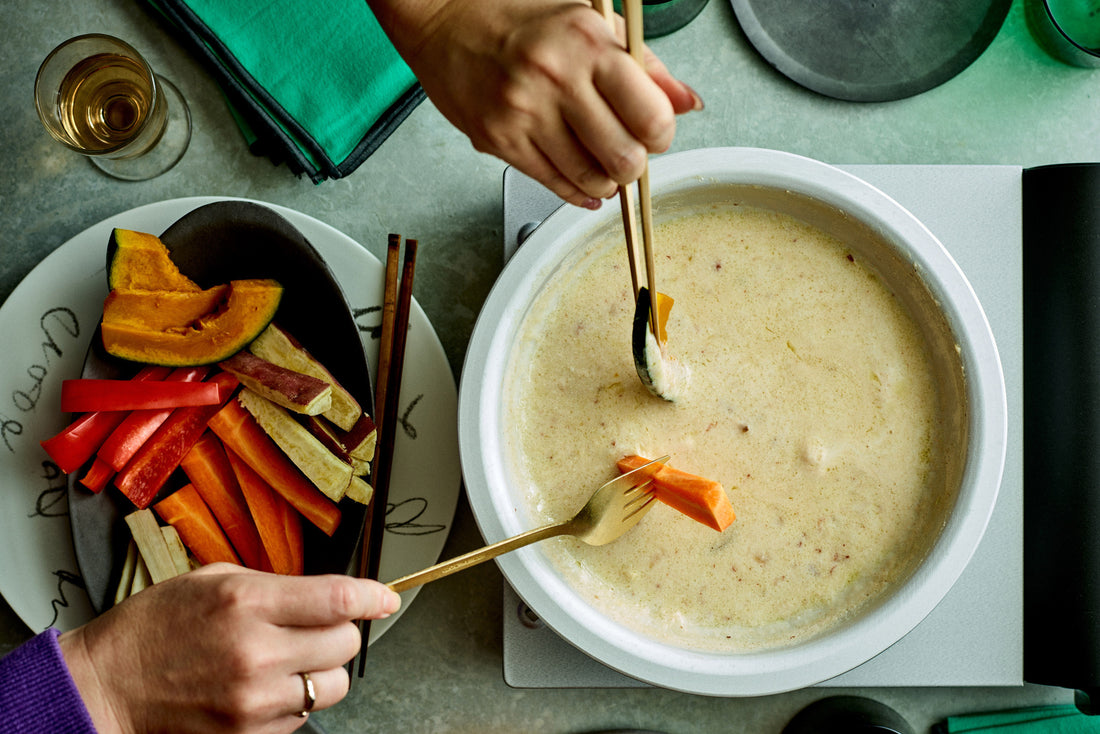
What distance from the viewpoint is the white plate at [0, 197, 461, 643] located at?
3.28ft

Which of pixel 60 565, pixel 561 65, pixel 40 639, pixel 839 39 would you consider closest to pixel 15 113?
pixel 60 565

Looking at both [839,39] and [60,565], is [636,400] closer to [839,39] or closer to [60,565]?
[839,39]

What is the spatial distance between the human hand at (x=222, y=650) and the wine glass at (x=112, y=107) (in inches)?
23.6

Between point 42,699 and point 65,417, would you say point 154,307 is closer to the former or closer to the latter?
point 65,417

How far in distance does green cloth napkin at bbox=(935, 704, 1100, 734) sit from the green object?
3.17ft

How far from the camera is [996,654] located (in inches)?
38.8

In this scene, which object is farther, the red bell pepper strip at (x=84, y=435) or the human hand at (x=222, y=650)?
the red bell pepper strip at (x=84, y=435)

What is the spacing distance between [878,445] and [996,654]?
318 mm

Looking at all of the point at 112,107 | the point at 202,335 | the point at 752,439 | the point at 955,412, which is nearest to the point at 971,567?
the point at 955,412

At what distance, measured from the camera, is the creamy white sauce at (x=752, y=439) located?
902mm

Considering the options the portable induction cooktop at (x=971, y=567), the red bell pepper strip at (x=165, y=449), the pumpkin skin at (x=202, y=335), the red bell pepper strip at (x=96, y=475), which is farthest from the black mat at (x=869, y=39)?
the red bell pepper strip at (x=96, y=475)

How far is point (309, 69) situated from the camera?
1030 mm

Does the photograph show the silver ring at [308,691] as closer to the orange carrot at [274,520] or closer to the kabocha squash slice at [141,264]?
the orange carrot at [274,520]

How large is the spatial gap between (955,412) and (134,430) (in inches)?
36.4
